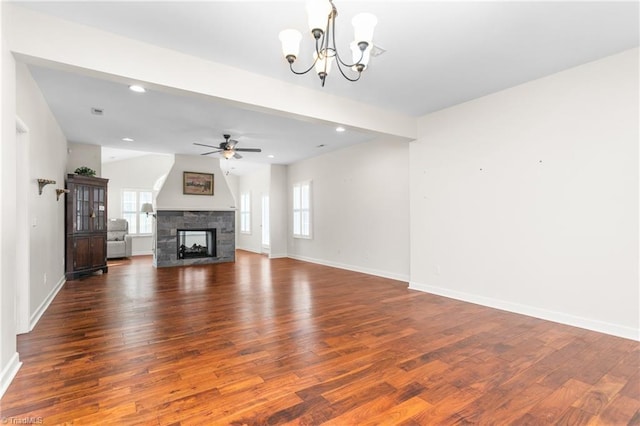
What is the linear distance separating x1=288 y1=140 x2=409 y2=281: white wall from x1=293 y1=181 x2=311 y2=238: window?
0.65 feet

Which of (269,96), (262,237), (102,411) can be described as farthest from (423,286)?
(262,237)

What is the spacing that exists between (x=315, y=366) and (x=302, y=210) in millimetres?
6376

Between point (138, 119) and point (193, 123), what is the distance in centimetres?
80

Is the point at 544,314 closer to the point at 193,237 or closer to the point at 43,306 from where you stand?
the point at 43,306

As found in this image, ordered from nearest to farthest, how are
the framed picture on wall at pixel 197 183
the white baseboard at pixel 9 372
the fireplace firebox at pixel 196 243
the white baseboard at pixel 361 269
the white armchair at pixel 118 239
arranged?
the white baseboard at pixel 9 372
the white baseboard at pixel 361 269
the framed picture on wall at pixel 197 183
the fireplace firebox at pixel 196 243
the white armchair at pixel 118 239

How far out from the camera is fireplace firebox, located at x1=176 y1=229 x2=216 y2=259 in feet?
26.4

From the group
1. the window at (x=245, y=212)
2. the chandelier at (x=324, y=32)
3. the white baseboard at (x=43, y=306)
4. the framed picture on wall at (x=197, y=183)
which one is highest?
the chandelier at (x=324, y=32)

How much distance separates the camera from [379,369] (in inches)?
96.3

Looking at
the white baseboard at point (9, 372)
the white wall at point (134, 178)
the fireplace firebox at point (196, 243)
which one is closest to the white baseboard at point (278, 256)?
the fireplace firebox at point (196, 243)

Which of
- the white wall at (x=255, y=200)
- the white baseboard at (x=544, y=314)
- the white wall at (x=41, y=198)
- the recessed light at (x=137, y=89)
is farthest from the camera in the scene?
the white wall at (x=255, y=200)

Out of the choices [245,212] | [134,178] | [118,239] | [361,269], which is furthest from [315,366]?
[134,178]

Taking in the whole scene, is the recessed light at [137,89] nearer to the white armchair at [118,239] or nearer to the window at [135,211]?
the white armchair at [118,239]

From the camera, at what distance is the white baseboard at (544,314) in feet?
10.2

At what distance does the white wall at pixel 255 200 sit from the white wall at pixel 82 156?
4442mm
